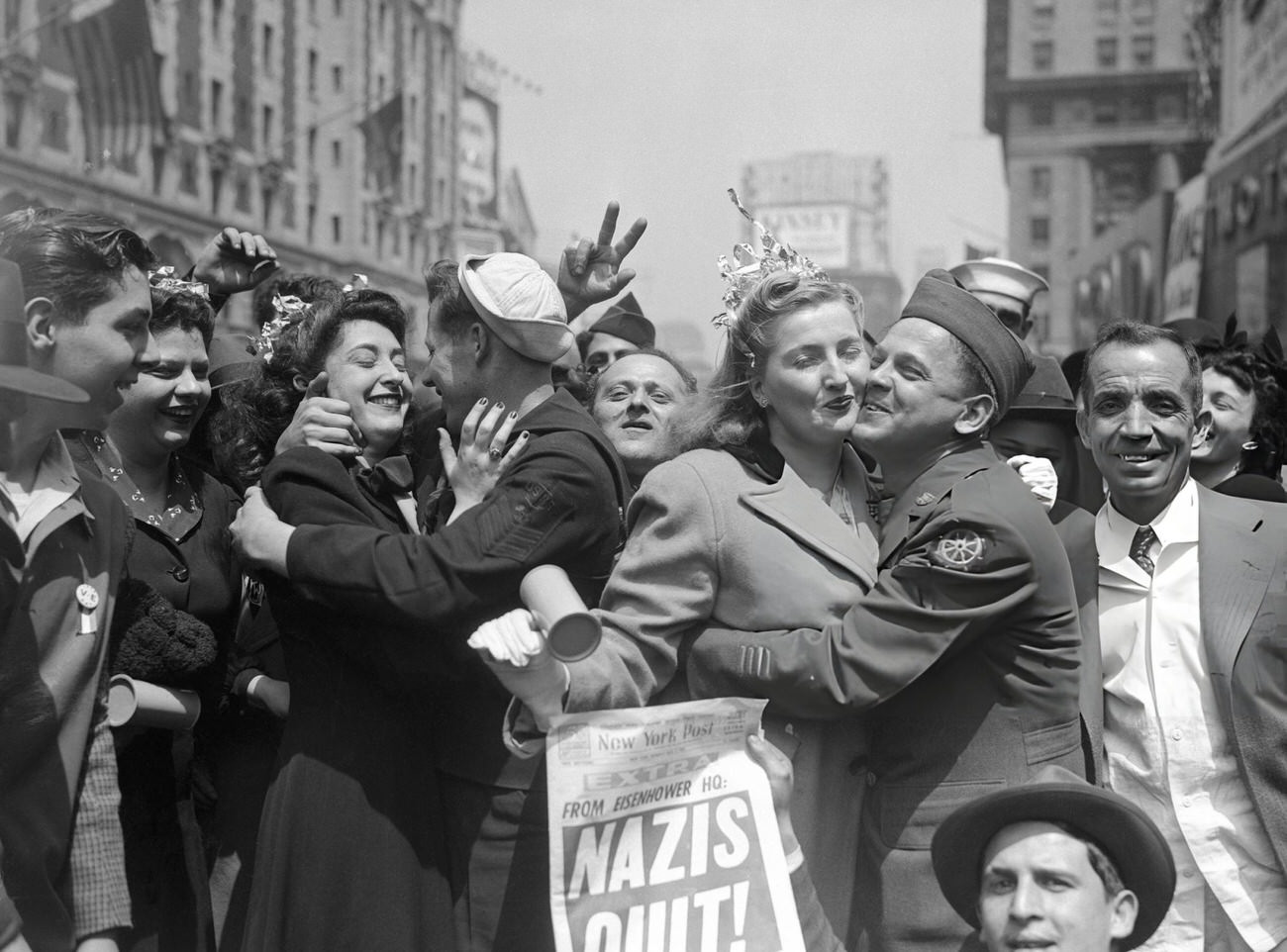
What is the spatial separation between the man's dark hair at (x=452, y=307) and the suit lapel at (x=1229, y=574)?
2.01 m

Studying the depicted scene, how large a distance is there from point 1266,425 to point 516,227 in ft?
165

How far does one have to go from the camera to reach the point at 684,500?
3.34m

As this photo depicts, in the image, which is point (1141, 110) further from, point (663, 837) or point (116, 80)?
point (663, 837)

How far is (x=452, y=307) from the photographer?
3.59m

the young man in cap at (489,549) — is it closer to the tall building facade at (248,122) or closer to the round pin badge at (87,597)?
the round pin badge at (87,597)

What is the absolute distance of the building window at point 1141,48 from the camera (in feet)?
260

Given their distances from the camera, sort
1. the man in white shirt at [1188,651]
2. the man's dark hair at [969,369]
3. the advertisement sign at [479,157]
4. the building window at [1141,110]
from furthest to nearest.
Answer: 1. the building window at [1141,110]
2. the advertisement sign at [479,157]
3. the man in white shirt at [1188,651]
4. the man's dark hair at [969,369]

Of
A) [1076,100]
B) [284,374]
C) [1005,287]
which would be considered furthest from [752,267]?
[1076,100]

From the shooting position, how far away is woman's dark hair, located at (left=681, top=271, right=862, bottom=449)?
140 inches

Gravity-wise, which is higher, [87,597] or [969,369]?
[969,369]

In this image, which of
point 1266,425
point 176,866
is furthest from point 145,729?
point 1266,425

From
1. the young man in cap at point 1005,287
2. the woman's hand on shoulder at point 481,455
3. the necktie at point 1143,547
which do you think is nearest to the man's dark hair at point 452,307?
the woman's hand on shoulder at point 481,455

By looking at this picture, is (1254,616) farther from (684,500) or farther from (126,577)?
(126,577)

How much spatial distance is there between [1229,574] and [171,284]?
3.11 meters
